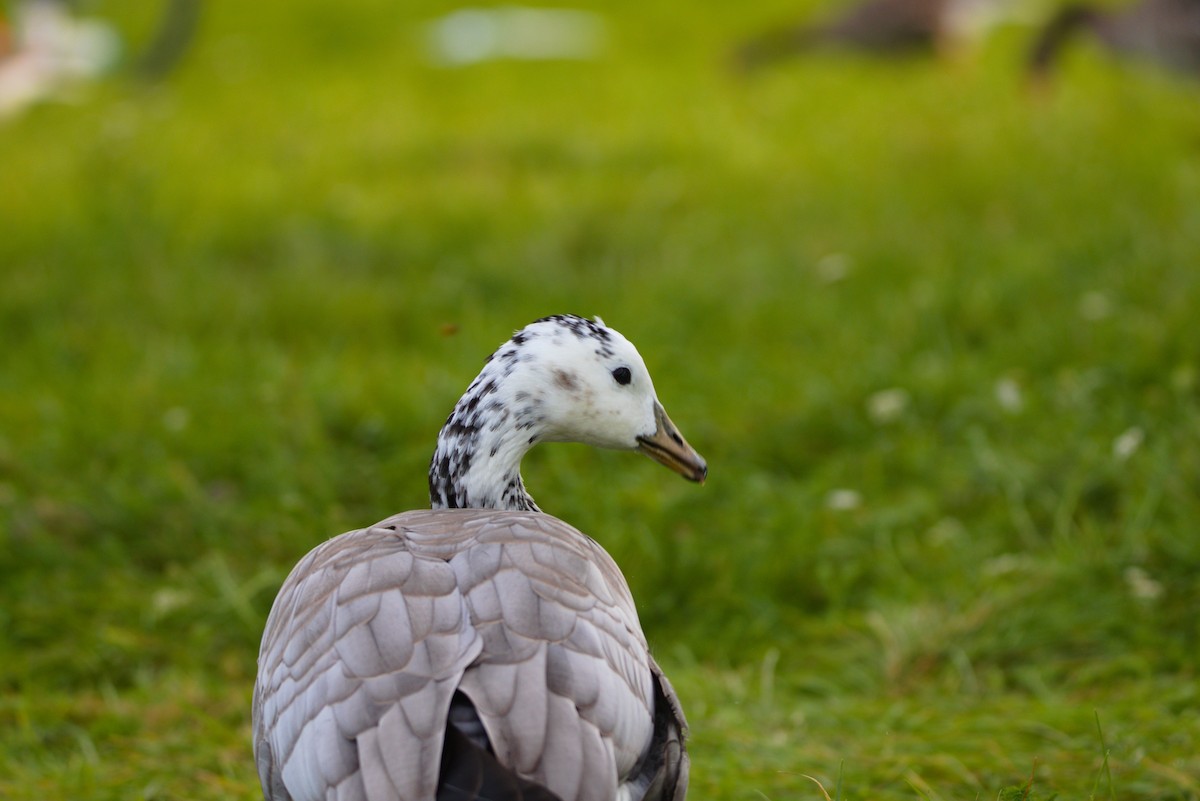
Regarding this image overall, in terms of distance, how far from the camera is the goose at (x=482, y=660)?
1922 mm

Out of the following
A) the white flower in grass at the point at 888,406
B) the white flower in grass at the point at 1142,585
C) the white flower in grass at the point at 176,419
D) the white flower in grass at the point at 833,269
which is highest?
the white flower in grass at the point at 833,269

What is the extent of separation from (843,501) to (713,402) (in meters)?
0.77

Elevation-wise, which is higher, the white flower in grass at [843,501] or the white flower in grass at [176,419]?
the white flower in grass at [176,419]

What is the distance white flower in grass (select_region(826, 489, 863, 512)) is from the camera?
393 cm

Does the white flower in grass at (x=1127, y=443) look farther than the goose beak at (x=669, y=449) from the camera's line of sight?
Yes

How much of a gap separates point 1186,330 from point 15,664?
11.4 ft

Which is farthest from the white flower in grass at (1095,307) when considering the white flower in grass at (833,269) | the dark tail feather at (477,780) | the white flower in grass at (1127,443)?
the dark tail feather at (477,780)

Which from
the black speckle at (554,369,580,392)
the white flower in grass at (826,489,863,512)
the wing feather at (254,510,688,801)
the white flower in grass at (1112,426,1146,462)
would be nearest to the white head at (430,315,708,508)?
the black speckle at (554,369,580,392)

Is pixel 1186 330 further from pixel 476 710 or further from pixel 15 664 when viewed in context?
pixel 15 664

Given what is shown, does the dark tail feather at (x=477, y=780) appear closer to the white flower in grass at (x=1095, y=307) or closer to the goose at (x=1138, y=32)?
the white flower in grass at (x=1095, y=307)

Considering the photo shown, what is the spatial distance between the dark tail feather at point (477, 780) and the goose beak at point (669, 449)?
978mm

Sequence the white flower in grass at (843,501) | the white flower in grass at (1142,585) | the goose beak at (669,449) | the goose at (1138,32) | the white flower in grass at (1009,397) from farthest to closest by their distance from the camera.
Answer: the goose at (1138,32) < the white flower in grass at (1009,397) < the white flower in grass at (843,501) < the white flower in grass at (1142,585) < the goose beak at (669,449)

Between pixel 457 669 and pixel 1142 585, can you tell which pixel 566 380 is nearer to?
pixel 457 669

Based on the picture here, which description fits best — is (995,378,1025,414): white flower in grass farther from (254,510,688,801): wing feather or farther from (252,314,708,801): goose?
(254,510,688,801): wing feather
